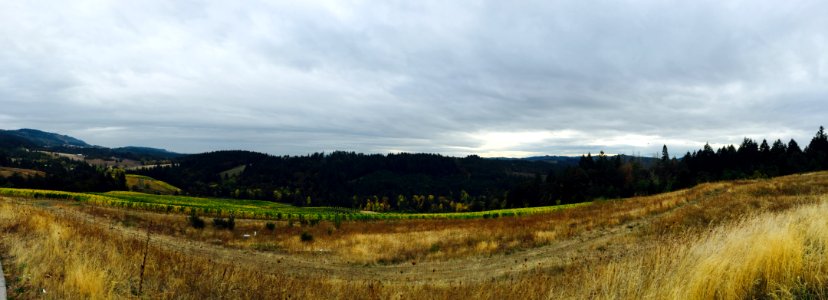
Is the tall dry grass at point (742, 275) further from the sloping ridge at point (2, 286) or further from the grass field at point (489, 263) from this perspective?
the sloping ridge at point (2, 286)

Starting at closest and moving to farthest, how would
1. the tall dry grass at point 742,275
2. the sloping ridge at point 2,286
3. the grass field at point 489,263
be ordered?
1. the tall dry grass at point 742,275
2. the grass field at point 489,263
3. the sloping ridge at point 2,286

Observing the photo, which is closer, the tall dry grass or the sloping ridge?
the tall dry grass

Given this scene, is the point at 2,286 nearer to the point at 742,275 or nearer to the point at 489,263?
the point at 742,275

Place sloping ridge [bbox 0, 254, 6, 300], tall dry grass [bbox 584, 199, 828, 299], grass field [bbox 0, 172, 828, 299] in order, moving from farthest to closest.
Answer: sloping ridge [bbox 0, 254, 6, 300] → grass field [bbox 0, 172, 828, 299] → tall dry grass [bbox 584, 199, 828, 299]

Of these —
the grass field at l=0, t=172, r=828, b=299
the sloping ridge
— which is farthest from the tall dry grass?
the sloping ridge

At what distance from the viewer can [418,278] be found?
14.2 meters

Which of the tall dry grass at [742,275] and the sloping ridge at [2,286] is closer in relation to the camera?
the tall dry grass at [742,275]

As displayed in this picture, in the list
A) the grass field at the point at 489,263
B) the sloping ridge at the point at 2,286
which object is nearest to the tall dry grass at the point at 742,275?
the grass field at the point at 489,263

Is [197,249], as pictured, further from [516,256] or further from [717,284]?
[717,284]

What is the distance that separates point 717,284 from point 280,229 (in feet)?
105

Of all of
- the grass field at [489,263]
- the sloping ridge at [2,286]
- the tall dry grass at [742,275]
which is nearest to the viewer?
the tall dry grass at [742,275]

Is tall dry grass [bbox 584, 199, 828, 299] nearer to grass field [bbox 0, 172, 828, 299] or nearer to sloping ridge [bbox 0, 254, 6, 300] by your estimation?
grass field [bbox 0, 172, 828, 299]

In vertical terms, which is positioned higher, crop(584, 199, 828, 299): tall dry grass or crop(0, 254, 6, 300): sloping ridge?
crop(584, 199, 828, 299): tall dry grass

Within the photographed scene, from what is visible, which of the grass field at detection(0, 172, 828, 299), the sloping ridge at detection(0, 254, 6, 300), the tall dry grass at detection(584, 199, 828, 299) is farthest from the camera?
the sloping ridge at detection(0, 254, 6, 300)
